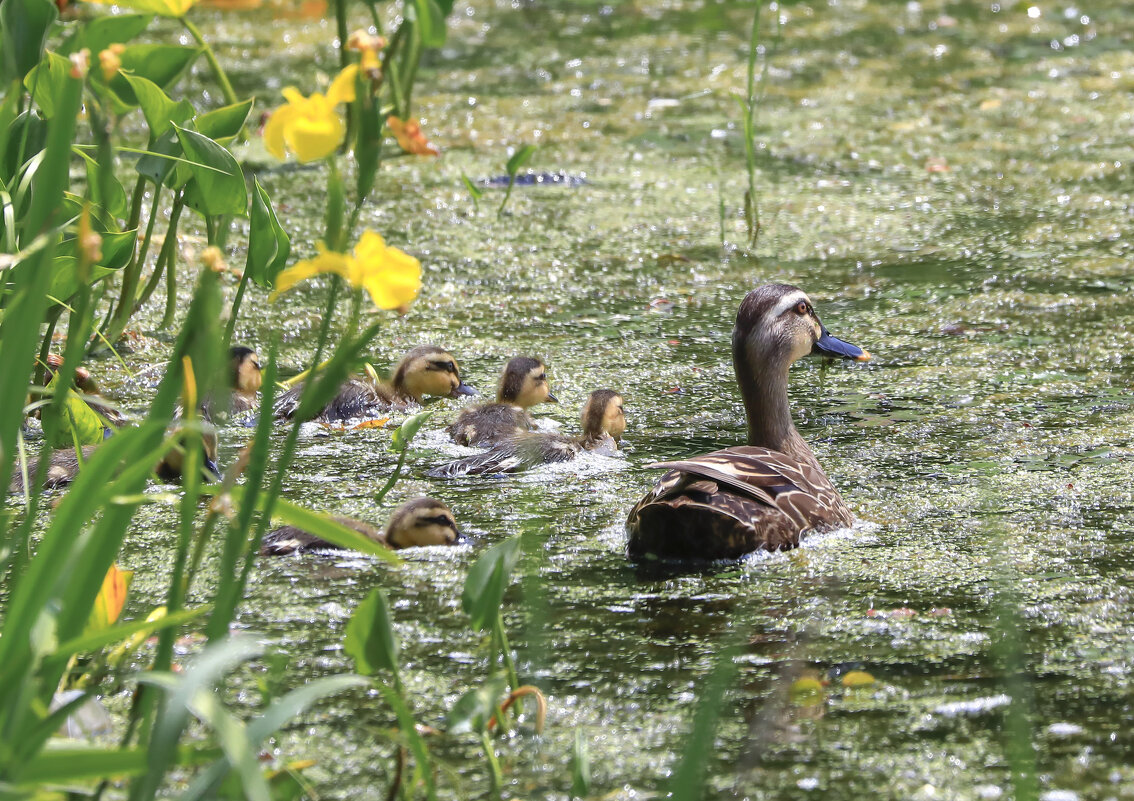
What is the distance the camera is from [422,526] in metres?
3.34

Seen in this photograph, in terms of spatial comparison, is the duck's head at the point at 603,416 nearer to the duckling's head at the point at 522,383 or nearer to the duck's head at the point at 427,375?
the duckling's head at the point at 522,383

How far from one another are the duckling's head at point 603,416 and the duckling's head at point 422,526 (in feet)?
2.97

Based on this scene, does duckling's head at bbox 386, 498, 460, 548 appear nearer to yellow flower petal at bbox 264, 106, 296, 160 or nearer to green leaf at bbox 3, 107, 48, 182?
green leaf at bbox 3, 107, 48, 182

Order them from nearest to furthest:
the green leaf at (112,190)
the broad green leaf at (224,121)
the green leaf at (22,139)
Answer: the green leaf at (112,190)
the green leaf at (22,139)
the broad green leaf at (224,121)

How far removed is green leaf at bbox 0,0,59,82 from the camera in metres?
3.22

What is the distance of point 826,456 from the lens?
4.14 meters

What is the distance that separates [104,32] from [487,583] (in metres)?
1.93

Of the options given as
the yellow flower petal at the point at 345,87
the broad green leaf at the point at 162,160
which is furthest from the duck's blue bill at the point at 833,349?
the yellow flower petal at the point at 345,87

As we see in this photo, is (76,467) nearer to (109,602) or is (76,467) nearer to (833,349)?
(109,602)

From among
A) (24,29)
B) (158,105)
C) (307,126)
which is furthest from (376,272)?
(158,105)

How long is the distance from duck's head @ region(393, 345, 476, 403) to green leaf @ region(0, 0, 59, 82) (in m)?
1.60

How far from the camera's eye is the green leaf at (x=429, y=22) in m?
2.99

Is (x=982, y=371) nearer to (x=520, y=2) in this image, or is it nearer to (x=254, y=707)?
(x=254, y=707)

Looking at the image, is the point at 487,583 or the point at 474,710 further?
the point at 487,583
